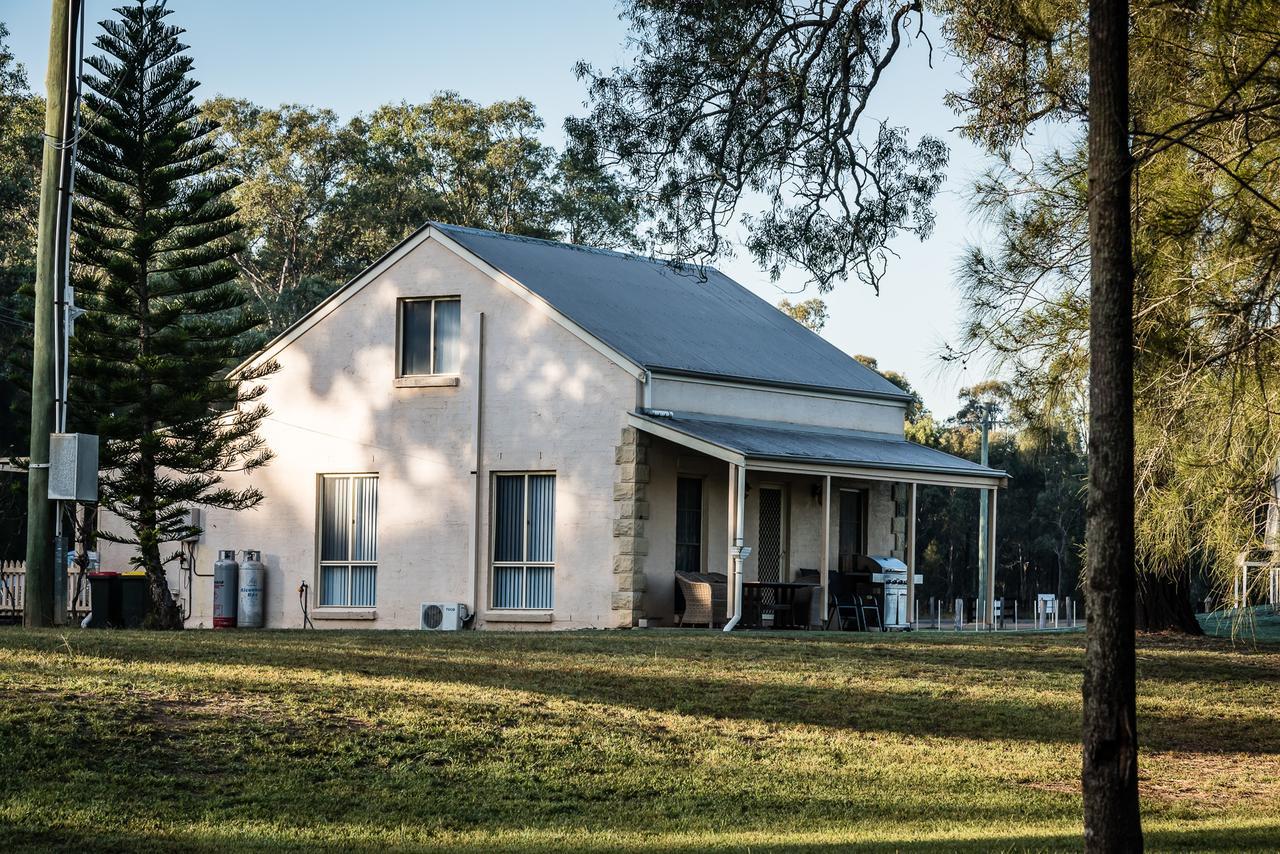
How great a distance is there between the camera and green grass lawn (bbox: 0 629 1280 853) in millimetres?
9372

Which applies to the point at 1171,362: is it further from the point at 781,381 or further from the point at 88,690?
the point at 781,381

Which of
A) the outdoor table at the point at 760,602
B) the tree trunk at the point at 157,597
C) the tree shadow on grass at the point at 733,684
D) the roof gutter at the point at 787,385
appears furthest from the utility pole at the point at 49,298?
the outdoor table at the point at 760,602

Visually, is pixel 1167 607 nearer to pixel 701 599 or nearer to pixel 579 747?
pixel 701 599

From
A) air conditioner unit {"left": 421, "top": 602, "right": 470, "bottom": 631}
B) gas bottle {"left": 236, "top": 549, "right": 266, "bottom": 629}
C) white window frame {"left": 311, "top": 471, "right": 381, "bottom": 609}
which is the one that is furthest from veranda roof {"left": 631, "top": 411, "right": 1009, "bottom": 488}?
gas bottle {"left": 236, "top": 549, "right": 266, "bottom": 629}

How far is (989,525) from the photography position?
25.9m

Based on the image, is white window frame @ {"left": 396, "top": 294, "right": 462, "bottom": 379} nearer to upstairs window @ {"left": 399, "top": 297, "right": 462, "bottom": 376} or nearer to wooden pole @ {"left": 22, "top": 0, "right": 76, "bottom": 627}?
upstairs window @ {"left": 399, "top": 297, "right": 462, "bottom": 376}

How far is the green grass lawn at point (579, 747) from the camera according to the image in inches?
369

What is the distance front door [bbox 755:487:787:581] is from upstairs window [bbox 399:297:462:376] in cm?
491

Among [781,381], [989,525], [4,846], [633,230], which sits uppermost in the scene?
[633,230]

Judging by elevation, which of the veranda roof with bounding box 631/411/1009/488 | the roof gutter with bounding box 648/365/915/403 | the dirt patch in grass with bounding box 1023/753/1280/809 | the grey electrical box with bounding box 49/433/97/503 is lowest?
the dirt patch in grass with bounding box 1023/753/1280/809

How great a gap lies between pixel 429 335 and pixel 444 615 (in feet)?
13.2

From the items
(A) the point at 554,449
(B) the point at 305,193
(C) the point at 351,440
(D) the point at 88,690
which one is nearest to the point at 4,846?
(D) the point at 88,690

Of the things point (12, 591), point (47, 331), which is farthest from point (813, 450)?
point (12, 591)

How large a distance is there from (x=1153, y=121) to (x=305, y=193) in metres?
35.3
